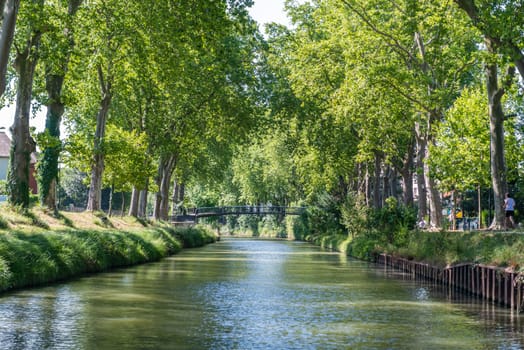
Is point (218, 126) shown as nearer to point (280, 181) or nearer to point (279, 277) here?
point (279, 277)

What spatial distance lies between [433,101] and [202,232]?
38.3 m

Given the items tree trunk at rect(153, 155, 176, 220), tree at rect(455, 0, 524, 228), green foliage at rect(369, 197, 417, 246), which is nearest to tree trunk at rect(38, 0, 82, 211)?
tree at rect(455, 0, 524, 228)

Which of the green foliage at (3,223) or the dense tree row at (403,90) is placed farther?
the dense tree row at (403,90)

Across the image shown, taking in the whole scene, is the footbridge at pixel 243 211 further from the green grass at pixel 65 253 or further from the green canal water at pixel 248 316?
the green canal water at pixel 248 316

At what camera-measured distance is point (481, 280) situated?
24125 mm

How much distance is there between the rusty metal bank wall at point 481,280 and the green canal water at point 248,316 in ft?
1.66

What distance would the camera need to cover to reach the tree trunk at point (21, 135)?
103 ft

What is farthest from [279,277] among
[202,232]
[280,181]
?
[280,181]

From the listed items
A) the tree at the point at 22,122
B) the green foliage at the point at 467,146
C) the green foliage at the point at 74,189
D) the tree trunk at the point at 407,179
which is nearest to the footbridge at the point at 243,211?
the green foliage at the point at 74,189

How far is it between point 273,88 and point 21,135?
23.3 m

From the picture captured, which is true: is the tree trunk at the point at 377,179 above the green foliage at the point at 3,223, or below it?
above

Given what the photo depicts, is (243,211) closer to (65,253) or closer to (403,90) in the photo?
(403,90)

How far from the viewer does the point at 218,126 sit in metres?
53.2

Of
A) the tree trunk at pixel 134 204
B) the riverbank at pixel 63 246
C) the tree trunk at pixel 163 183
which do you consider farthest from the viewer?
the tree trunk at pixel 163 183
